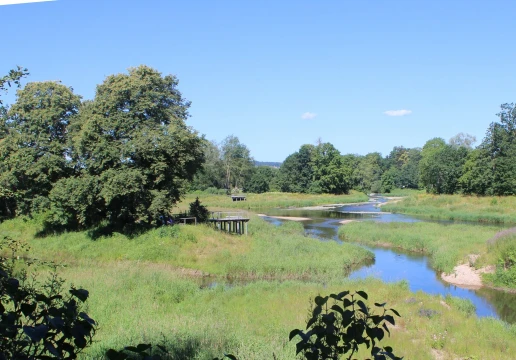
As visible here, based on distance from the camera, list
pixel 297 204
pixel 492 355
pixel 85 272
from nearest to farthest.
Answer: pixel 492 355
pixel 85 272
pixel 297 204

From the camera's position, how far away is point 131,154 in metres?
27.7

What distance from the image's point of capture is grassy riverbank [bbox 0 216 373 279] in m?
23.7

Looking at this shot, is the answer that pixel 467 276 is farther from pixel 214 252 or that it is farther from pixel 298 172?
pixel 298 172

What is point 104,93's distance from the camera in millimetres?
30141

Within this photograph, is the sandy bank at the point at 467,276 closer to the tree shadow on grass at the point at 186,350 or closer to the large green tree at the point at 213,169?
the tree shadow on grass at the point at 186,350

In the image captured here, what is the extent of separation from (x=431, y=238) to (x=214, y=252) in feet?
56.8

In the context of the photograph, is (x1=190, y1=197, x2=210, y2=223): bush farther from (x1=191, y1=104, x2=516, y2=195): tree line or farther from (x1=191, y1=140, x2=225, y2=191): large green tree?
(x1=191, y1=140, x2=225, y2=191): large green tree

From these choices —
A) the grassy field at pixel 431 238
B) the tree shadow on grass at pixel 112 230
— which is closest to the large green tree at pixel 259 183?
the grassy field at pixel 431 238

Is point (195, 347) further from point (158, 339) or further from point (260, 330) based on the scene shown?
point (260, 330)

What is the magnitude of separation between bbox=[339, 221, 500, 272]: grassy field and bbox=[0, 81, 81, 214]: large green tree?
24036 mm

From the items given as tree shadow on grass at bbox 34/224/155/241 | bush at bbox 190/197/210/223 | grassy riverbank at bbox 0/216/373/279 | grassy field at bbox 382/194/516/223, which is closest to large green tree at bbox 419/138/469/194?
grassy field at bbox 382/194/516/223

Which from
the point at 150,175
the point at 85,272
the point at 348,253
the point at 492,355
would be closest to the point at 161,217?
the point at 150,175

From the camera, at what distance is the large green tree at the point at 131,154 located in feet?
89.5

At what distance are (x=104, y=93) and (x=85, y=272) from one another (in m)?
14.9
